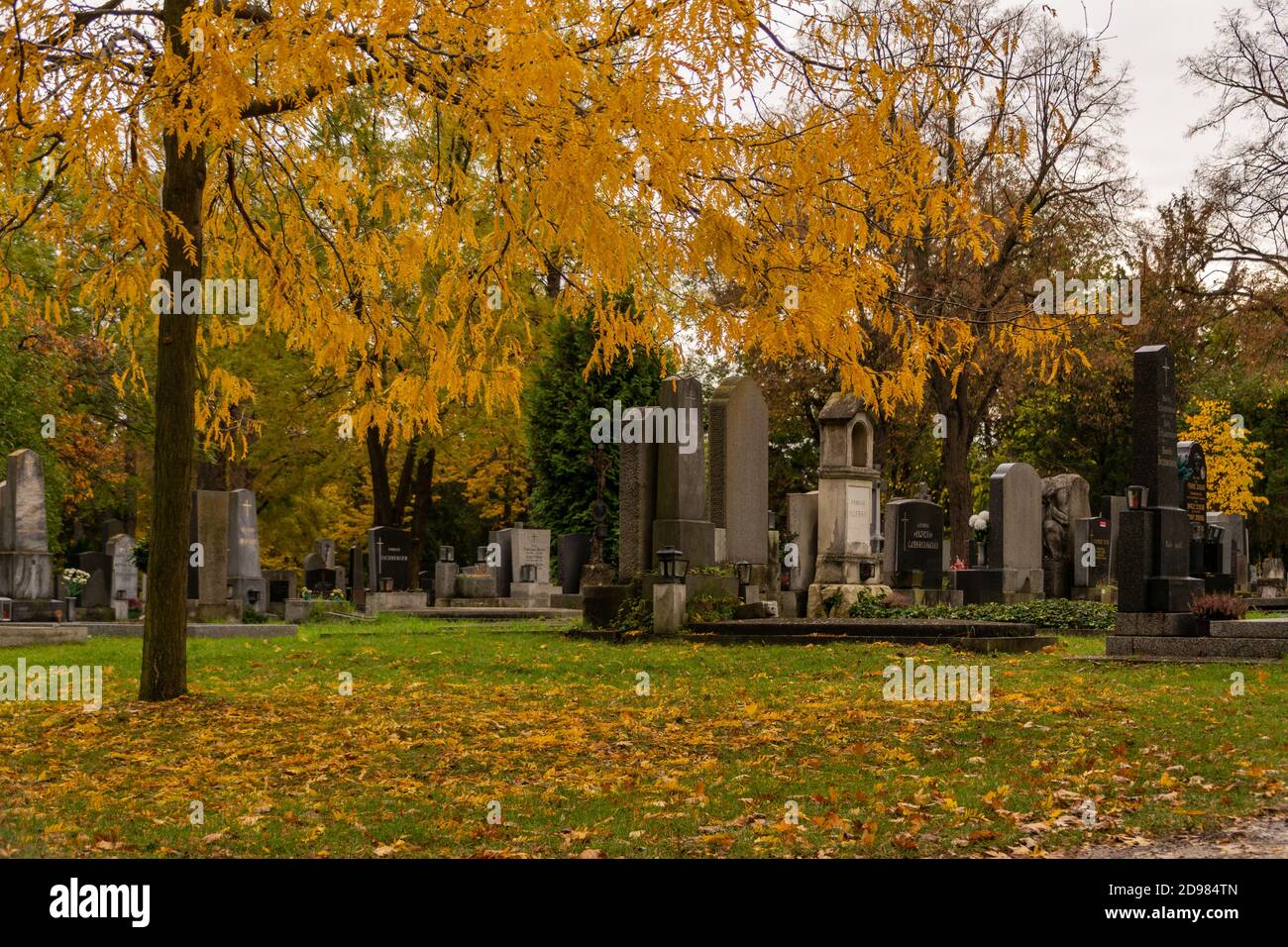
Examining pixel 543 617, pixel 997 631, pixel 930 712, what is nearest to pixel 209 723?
pixel 930 712

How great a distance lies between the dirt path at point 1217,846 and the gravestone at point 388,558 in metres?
26.2

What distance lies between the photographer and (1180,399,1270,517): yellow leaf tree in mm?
52094

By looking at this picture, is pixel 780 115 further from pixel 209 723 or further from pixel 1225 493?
pixel 1225 493

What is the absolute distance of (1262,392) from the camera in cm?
5550

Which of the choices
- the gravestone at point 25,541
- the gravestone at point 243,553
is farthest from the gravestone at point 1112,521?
the gravestone at point 25,541

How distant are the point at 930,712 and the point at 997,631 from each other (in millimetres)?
6442

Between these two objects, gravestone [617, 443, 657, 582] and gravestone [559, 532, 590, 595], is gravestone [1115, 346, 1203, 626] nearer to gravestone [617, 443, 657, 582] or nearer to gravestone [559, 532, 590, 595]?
gravestone [617, 443, 657, 582]

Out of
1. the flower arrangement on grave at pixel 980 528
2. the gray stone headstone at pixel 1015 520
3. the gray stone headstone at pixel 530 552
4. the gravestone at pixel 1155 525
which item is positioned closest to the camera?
the gravestone at pixel 1155 525

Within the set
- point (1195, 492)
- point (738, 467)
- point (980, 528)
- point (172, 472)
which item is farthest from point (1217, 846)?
point (980, 528)

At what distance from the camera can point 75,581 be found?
88.3 ft

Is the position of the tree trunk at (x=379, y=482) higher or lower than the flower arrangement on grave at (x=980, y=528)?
higher

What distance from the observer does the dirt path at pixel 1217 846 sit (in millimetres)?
5895

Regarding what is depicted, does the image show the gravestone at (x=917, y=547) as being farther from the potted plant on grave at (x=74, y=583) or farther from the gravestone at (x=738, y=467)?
the potted plant on grave at (x=74, y=583)

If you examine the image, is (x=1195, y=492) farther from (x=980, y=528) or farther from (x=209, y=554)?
(x=209, y=554)
